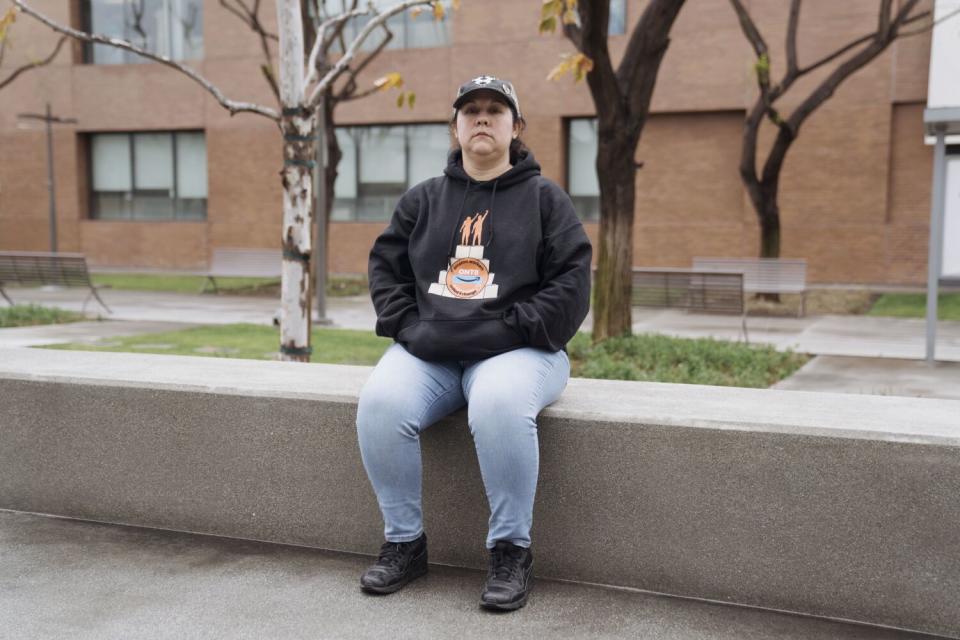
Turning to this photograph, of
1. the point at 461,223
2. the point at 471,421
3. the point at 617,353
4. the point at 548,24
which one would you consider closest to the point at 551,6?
the point at 548,24

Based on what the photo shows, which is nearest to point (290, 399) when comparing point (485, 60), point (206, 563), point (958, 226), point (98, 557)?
point (206, 563)

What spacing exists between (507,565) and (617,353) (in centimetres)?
608

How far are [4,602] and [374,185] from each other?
69.8ft

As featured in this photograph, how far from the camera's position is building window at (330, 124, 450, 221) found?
2373cm

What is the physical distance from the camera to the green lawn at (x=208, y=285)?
18672mm

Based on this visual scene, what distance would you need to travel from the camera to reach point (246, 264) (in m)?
18.4

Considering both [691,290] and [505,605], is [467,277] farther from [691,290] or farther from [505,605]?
[691,290]

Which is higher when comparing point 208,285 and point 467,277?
point 467,277

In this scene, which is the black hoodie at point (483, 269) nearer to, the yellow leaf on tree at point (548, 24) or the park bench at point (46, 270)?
the yellow leaf on tree at point (548, 24)

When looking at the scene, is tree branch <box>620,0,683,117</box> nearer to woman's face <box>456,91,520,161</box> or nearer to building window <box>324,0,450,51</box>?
woman's face <box>456,91,520,161</box>

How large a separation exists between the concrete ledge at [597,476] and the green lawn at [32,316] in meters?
8.56

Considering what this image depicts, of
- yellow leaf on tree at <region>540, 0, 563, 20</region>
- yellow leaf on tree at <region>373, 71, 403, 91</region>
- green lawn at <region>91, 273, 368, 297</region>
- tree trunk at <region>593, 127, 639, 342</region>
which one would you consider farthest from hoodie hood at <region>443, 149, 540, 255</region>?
green lawn at <region>91, 273, 368, 297</region>

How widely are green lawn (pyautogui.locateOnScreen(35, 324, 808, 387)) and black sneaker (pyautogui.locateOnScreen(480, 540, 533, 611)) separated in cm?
458

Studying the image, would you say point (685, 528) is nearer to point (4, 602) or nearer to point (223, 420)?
point (223, 420)
